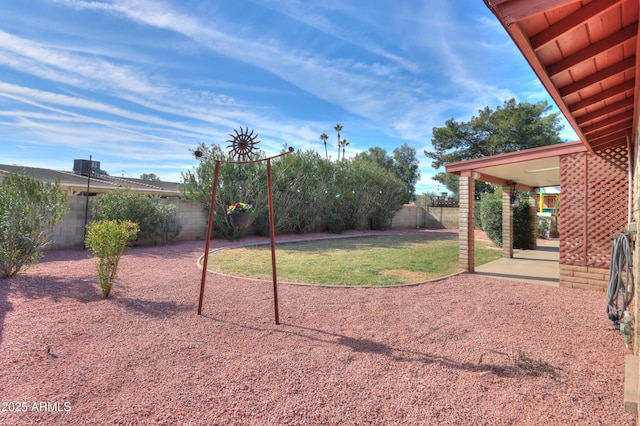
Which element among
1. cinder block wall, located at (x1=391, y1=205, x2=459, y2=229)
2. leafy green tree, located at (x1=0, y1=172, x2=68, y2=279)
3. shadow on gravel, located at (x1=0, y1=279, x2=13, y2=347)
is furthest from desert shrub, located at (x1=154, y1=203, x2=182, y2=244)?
cinder block wall, located at (x1=391, y1=205, x2=459, y2=229)

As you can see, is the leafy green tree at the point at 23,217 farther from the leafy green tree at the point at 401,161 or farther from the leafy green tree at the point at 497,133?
the leafy green tree at the point at 401,161

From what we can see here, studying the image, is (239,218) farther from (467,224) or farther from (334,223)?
(334,223)

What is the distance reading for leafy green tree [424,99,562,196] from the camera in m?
21.1

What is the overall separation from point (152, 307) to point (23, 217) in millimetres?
3579

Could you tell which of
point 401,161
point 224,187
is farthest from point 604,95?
point 401,161

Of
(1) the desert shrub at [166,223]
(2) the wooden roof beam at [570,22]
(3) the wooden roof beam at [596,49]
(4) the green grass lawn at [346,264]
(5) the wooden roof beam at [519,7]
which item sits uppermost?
(3) the wooden roof beam at [596,49]

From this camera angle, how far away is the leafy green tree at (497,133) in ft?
69.3

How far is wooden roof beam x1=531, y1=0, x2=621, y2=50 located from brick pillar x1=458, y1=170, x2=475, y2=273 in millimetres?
5125

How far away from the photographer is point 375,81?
1379 cm

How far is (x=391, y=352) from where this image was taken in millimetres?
2926

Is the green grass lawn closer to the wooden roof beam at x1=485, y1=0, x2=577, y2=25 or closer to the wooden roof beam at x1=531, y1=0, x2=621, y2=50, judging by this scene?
the wooden roof beam at x1=531, y1=0, x2=621, y2=50

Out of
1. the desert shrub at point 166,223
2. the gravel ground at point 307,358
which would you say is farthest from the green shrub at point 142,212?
the gravel ground at point 307,358

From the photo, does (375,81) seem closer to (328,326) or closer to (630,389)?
(328,326)

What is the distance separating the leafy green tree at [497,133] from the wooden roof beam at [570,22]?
2313cm
